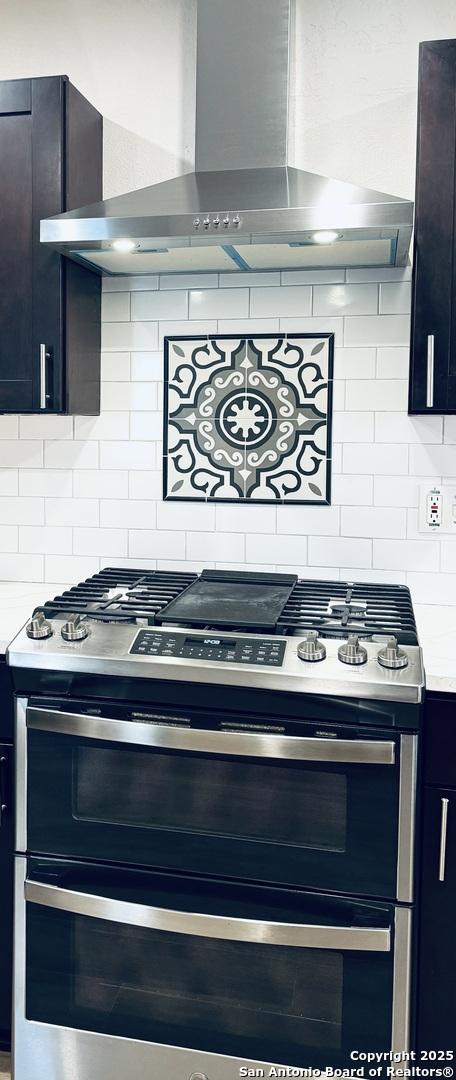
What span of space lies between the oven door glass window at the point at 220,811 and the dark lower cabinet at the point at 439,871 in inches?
4.3

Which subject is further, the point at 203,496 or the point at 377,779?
the point at 203,496

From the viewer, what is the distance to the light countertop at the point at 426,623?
1751 millimetres

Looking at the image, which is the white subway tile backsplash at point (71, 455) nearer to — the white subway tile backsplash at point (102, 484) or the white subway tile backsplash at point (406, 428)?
the white subway tile backsplash at point (102, 484)

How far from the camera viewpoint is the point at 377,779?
1.71 meters

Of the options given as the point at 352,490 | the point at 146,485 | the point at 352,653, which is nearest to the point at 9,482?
the point at 146,485

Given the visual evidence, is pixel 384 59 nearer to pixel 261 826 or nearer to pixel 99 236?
pixel 99 236

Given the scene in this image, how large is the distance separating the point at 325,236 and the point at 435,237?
0.30 m

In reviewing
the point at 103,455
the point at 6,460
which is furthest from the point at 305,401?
the point at 6,460

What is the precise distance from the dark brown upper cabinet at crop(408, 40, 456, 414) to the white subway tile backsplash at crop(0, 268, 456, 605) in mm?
297

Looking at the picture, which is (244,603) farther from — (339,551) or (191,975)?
(191,975)

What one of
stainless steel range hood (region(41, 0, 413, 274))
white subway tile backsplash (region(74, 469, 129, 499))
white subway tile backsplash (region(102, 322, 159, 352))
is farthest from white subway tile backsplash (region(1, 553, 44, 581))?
stainless steel range hood (region(41, 0, 413, 274))

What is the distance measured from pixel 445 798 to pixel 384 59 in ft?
6.49

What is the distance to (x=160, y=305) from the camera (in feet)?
8.37

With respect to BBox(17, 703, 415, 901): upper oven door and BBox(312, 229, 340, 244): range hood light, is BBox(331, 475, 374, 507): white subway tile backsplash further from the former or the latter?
BBox(17, 703, 415, 901): upper oven door
